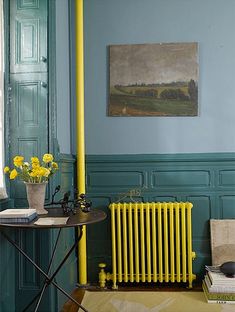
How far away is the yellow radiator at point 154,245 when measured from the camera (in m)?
3.48

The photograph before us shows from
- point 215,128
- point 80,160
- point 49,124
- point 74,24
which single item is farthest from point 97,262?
point 74,24

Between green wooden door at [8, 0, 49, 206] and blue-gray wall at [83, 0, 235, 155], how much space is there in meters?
0.95

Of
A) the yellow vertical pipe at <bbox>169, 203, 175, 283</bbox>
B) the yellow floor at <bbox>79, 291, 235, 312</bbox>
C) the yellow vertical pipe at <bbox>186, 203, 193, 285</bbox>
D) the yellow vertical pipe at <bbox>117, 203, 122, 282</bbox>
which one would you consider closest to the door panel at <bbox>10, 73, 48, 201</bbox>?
the yellow vertical pipe at <bbox>117, 203, 122, 282</bbox>

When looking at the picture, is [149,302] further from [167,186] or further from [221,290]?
[167,186]

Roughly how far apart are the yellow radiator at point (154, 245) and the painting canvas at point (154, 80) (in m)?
1.01

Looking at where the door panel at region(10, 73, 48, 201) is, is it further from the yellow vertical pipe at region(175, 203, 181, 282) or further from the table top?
the yellow vertical pipe at region(175, 203, 181, 282)

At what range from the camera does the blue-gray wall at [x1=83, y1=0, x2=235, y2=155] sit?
369 centimetres

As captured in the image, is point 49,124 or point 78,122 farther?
point 78,122

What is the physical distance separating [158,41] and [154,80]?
423 millimetres

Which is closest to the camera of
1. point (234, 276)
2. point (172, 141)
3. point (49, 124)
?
point (49, 124)

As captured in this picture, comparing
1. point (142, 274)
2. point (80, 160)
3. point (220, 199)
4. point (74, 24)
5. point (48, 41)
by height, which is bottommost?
point (142, 274)

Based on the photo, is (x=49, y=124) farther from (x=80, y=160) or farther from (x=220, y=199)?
(x=220, y=199)

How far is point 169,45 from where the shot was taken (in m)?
3.71

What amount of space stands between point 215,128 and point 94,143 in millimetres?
1299
